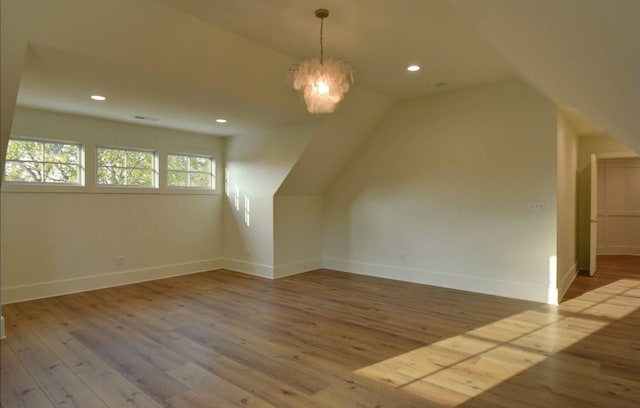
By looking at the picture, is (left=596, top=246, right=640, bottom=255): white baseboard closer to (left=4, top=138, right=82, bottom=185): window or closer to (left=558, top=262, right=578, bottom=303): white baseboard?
(left=558, top=262, right=578, bottom=303): white baseboard

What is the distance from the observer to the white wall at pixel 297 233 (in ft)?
19.9

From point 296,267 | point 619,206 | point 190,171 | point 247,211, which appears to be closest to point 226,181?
point 190,171

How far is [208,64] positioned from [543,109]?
3979 mm

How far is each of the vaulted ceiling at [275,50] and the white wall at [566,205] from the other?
131 cm

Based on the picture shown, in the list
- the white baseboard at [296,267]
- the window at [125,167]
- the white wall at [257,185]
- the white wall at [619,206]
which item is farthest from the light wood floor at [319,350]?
the white wall at [619,206]

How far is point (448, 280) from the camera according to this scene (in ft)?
17.6

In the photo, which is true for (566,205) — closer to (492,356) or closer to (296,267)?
(492,356)

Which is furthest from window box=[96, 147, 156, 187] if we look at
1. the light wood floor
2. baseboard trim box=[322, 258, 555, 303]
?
baseboard trim box=[322, 258, 555, 303]

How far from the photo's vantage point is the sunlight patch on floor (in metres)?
2.59

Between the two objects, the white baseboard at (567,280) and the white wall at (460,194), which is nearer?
the white wall at (460,194)

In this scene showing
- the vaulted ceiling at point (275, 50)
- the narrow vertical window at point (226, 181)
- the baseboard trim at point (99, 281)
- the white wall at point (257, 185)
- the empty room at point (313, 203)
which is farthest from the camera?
the narrow vertical window at point (226, 181)

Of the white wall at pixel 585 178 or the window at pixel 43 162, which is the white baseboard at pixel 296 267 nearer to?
the window at pixel 43 162

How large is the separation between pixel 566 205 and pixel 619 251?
478cm

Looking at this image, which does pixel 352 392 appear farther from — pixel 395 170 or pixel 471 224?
pixel 395 170
